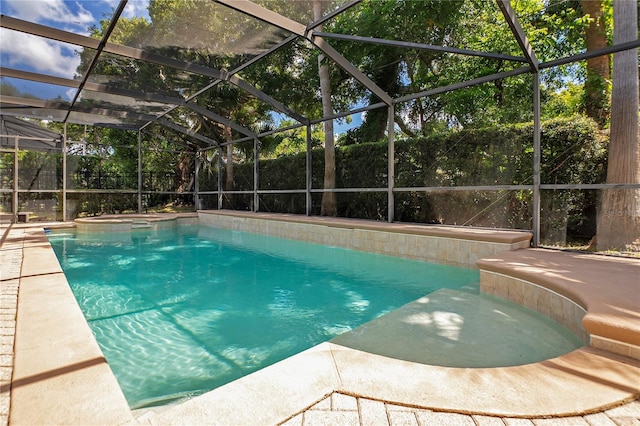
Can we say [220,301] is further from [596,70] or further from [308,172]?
[596,70]

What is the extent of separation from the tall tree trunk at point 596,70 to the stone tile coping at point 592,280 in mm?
3612

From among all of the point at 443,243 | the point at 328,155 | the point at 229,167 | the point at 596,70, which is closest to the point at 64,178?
the point at 229,167

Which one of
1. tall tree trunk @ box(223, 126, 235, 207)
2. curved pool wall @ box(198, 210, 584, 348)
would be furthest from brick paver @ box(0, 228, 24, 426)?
tall tree trunk @ box(223, 126, 235, 207)

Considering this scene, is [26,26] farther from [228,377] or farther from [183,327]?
[228,377]

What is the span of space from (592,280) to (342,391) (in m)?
2.57

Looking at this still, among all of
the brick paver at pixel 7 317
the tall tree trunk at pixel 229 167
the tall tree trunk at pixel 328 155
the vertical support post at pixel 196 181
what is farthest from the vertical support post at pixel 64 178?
the tall tree trunk at pixel 328 155

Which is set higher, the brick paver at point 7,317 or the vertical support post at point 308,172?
the vertical support post at point 308,172

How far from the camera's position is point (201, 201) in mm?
14109

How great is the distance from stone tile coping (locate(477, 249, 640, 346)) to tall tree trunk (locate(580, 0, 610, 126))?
3.61m

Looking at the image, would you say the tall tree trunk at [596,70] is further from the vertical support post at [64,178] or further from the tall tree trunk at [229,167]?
the vertical support post at [64,178]

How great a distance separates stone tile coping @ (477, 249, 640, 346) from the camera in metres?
1.79

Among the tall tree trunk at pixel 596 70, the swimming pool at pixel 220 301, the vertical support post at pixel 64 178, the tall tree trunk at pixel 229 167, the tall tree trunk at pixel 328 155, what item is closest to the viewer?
the swimming pool at pixel 220 301

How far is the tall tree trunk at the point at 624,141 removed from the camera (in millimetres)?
4488

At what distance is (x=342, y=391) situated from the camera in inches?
54.3
